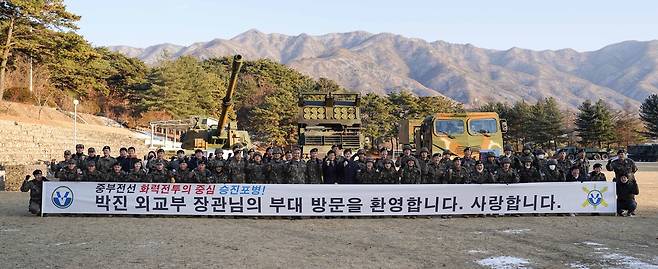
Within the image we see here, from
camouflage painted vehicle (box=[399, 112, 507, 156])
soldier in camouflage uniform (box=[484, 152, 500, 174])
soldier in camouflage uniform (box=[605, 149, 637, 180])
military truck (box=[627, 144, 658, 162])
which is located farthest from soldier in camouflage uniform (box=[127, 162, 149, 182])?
military truck (box=[627, 144, 658, 162])

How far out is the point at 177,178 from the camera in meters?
12.3

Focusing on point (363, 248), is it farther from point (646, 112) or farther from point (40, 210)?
point (646, 112)

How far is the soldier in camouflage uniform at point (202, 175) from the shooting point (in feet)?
40.2

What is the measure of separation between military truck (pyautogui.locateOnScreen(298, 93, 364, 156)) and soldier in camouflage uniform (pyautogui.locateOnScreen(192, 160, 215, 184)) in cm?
863

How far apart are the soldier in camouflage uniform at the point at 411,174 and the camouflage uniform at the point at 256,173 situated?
2926mm

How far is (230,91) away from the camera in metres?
21.7

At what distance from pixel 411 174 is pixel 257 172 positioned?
3.24 meters

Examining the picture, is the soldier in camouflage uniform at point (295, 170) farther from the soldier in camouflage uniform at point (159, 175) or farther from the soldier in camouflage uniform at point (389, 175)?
the soldier in camouflage uniform at point (159, 175)

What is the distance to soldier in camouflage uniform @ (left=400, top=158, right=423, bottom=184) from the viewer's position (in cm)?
1234

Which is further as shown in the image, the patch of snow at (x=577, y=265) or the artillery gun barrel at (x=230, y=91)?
the artillery gun barrel at (x=230, y=91)

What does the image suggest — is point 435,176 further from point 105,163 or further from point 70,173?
point 70,173

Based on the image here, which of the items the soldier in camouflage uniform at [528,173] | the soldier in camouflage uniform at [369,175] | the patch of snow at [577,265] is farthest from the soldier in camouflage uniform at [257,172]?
the patch of snow at [577,265]

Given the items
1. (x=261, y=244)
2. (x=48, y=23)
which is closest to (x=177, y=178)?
(x=261, y=244)

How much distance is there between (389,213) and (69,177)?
21.3ft
